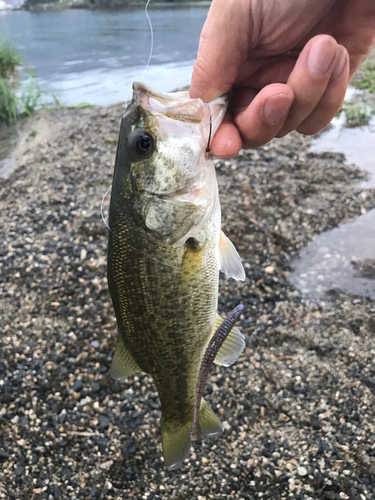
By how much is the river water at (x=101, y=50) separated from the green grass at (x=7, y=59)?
0.60m

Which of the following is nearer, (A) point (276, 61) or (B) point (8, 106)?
(A) point (276, 61)

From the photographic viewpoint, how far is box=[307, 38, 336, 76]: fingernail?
51.6 inches

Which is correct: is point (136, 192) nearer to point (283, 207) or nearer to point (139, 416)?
point (139, 416)

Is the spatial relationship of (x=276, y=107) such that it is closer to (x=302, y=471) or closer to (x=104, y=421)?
(x=302, y=471)

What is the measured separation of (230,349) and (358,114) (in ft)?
20.5

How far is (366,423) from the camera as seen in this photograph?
2.49m

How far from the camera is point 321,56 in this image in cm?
134

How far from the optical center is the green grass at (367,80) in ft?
26.2

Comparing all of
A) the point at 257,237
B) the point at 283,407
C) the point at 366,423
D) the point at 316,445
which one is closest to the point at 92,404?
the point at 283,407

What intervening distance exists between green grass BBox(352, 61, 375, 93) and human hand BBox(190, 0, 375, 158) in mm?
6959

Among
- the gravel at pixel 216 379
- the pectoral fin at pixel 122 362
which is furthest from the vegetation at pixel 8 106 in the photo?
the pectoral fin at pixel 122 362

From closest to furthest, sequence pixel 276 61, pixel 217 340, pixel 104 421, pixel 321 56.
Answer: pixel 217 340 < pixel 321 56 < pixel 276 61 < pixel 104 421

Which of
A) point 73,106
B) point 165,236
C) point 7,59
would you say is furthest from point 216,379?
point 7,59

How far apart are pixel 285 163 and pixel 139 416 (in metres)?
3.75
